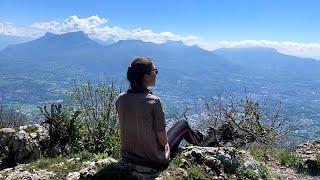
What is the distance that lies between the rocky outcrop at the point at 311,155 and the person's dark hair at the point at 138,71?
5635mm

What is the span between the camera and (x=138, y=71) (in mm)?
7625

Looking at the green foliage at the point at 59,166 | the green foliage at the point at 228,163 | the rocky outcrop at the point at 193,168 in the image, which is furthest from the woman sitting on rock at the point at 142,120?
the green foliage at the point at 59,166

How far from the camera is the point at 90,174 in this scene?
8289 mm

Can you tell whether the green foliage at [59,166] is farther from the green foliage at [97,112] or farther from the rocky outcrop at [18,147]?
the rocky outcrop at [18,147]

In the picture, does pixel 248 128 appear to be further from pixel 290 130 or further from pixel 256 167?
pixel 256 167

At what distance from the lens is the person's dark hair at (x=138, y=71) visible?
760 centimetres

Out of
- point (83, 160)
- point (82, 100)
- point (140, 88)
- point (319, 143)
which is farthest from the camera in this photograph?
point (82, 100)

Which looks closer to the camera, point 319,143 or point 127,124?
point 127,124

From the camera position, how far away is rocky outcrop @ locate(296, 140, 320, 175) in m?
11.1

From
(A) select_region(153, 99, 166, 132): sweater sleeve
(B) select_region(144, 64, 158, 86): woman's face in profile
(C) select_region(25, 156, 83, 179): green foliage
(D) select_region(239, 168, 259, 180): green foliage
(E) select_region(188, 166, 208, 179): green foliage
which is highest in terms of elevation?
(B) select_region(144, 64, 158, 86): woman's face in profile

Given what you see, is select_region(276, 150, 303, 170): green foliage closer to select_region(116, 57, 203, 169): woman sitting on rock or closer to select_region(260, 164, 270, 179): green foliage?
select_region(260, 164, 270, 179): green foliage

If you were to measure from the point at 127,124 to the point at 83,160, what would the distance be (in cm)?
271

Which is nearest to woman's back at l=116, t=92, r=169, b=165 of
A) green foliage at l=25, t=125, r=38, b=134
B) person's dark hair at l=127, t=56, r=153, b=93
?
person's dark hair at l=127, t=56, r=153, b=93

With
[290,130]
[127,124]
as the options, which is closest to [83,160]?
[127,124]
